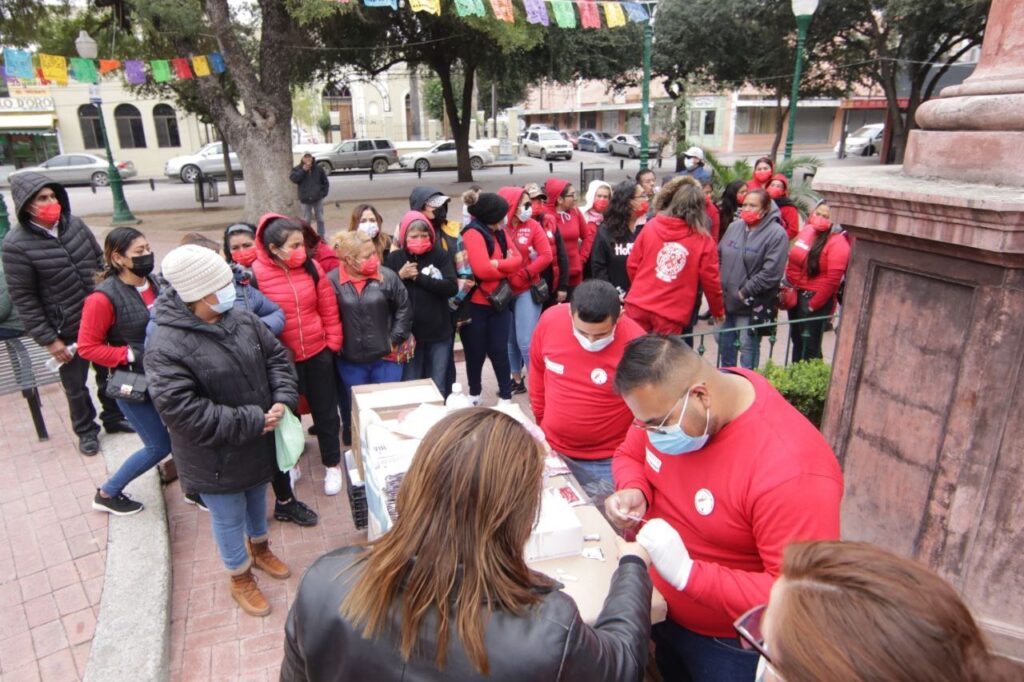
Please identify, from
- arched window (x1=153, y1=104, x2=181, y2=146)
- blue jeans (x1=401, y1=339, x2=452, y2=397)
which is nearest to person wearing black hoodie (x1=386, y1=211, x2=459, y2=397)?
blue jeans (x1=401, y1=339, x2=452, y2=397)

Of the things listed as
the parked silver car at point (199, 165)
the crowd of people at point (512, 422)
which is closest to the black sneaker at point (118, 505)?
the crowd of people at point (512, 422)

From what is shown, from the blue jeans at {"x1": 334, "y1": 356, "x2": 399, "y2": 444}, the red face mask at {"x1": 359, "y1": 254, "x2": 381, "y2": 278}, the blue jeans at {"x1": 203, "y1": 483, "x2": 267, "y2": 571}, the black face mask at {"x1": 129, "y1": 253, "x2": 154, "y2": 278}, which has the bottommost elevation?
the blue jeans at {"x1": 203, "y1": 483, "x2": 267, "y2": 571}

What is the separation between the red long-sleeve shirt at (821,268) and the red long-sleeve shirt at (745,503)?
3721 millimetres

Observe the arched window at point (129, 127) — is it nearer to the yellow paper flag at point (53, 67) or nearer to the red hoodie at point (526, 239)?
the yellow paper flag at point (53, 67)

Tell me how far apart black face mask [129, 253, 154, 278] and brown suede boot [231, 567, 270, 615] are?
6.01ft

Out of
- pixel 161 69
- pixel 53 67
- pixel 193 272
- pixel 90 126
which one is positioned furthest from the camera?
pixel 90 126

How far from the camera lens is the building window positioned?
3359 cm

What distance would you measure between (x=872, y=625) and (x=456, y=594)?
0.78 m

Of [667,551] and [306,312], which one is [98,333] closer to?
[306,312]

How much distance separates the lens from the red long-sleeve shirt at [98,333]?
3768 millimetres

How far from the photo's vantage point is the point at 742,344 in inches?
211

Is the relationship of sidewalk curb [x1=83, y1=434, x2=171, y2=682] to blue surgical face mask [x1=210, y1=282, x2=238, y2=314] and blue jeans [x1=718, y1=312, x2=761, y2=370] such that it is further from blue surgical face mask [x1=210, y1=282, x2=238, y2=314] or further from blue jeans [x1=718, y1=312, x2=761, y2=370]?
blue jeans [x1=718, y1=312, x2=761, y2=370]

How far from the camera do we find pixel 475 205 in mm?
5152

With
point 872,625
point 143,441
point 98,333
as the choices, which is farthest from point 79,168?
point 872,625
